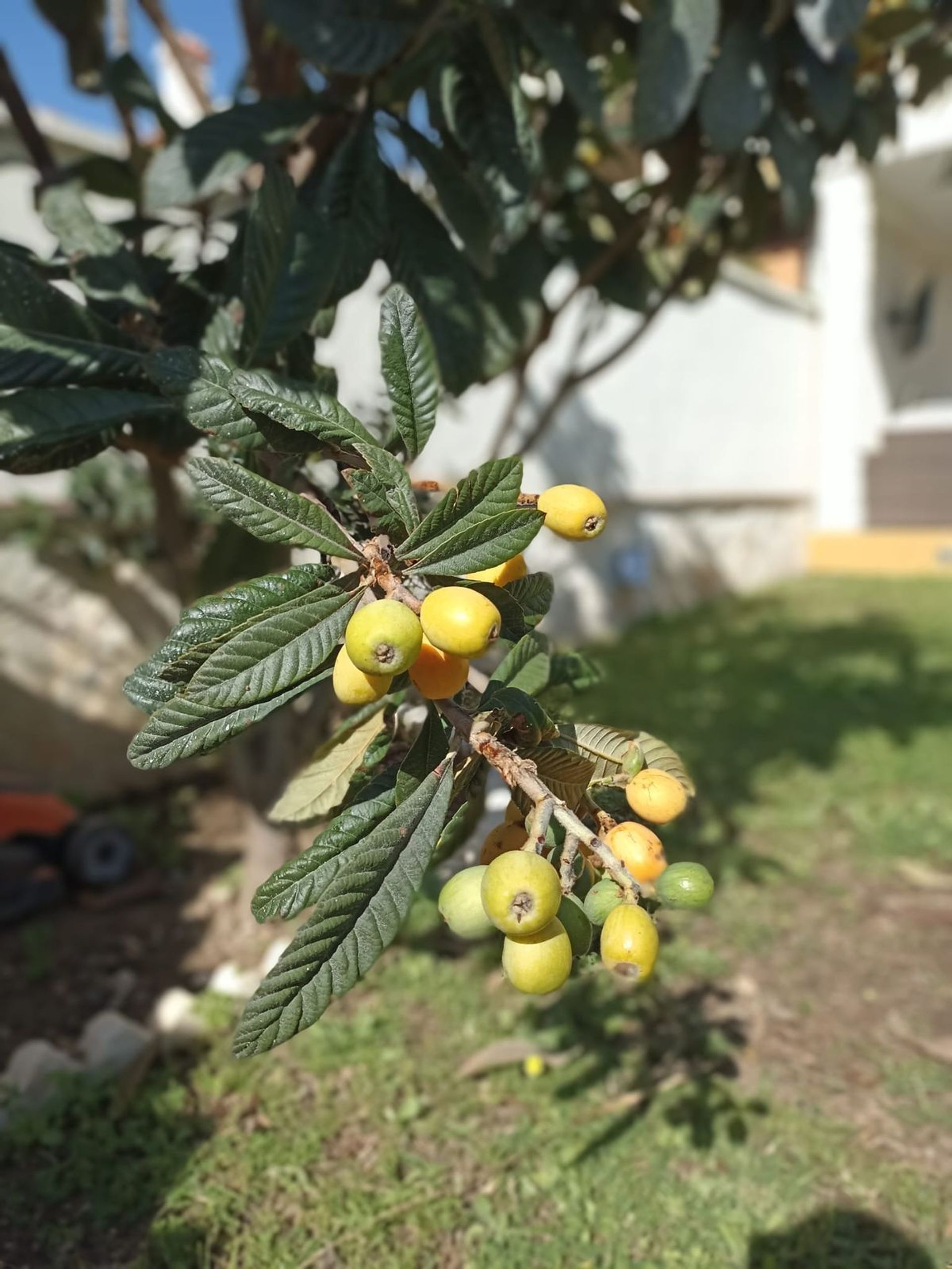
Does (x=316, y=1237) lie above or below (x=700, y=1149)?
above

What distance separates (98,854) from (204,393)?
7.05 ft

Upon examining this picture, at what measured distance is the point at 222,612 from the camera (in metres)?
0.83

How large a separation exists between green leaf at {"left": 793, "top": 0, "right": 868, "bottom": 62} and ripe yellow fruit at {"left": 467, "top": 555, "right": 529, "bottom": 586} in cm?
128

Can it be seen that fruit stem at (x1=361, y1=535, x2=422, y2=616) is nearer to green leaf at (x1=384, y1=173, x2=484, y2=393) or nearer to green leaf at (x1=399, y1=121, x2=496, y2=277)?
green leaf at (x1=384, y1=173, x2=484, y2=393)

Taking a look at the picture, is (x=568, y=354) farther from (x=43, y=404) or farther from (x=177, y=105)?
(x=43, y=404)

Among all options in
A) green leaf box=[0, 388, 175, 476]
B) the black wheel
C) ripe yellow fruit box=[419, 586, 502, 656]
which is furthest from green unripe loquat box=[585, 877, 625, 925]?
the black wheel

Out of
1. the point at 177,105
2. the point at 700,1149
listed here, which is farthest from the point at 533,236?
the point at 177,105

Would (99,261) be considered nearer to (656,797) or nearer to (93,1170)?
(656,797)

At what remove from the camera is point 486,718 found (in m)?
0.87

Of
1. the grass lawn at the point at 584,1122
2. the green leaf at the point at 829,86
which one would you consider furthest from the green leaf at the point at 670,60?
the grass lawn at the point at 584,1122

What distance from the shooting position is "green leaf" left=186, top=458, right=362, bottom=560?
83 cm

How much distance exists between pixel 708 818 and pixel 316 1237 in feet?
6.56

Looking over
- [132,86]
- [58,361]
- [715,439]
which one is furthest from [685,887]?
[715,439]

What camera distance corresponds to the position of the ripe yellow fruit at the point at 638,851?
85 centimetres
